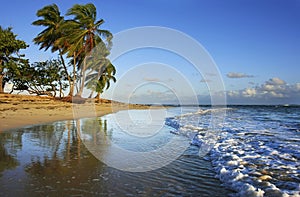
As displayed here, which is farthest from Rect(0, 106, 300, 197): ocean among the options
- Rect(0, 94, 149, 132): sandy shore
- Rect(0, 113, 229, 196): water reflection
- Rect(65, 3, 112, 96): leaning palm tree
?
Rect(65, 3, 112, 96): leaning palm tree

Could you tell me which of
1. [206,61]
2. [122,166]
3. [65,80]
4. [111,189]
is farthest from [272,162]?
[65,80]

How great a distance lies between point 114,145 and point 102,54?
24054mm

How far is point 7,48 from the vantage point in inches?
923

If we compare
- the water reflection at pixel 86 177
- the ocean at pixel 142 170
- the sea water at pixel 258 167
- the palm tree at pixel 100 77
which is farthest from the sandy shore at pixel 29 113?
the palm tree at pixel 100 77

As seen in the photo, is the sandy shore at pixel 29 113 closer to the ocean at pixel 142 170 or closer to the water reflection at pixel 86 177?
the ocean at pixel 142 170

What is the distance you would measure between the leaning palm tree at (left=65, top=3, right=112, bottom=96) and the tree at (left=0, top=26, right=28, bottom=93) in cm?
496

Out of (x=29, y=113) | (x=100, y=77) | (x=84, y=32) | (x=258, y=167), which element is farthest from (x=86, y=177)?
(x=100, y=77)

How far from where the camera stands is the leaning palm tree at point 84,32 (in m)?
24.5

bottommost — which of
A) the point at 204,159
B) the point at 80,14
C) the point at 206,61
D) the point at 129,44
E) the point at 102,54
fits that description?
the point at 204,159

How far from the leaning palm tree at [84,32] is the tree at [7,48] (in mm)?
4959

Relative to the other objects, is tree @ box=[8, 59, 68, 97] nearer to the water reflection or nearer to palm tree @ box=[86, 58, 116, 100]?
palm tree @ box=[86, 58, 116, 100]

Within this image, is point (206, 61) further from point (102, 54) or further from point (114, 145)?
point (102, 54)

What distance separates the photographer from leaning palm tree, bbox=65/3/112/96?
2450cm

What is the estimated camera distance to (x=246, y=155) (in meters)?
5.15
